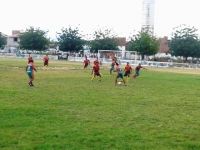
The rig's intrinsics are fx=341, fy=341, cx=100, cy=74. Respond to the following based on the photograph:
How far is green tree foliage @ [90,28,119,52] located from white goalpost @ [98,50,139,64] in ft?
18.9

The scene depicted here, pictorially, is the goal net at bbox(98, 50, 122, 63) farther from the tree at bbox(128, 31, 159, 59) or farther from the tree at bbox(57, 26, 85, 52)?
the tree at bbox(57, 26, 85, 52)

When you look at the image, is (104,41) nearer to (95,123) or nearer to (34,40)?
(34,40)

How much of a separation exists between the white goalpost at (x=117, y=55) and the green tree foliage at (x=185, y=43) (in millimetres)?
7742

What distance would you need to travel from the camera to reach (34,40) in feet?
257

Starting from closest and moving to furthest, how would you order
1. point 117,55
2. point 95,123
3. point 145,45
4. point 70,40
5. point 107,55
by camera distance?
point 95,123
point 107,55
point 117,55
point 145,45
point 70,40

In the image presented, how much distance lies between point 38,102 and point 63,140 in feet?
18.0

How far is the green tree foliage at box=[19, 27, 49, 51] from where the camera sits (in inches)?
3093

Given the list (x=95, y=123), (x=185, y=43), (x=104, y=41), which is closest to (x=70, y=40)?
(x=104, y=41)

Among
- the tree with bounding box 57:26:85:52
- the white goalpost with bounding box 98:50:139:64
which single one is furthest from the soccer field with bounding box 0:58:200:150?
the tree with bounding box 57:26:85:52

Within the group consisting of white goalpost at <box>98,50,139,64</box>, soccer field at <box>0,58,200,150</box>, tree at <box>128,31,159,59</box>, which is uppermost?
tree at <box>128,31,159,59</box>

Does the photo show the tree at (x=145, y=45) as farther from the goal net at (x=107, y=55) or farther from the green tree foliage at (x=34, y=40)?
the green tree foliage at (x=34, y=40)

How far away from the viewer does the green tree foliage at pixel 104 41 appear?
74500mm

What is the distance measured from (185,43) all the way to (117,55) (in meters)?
13.0

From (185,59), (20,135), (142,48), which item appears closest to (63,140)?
(20,135)
